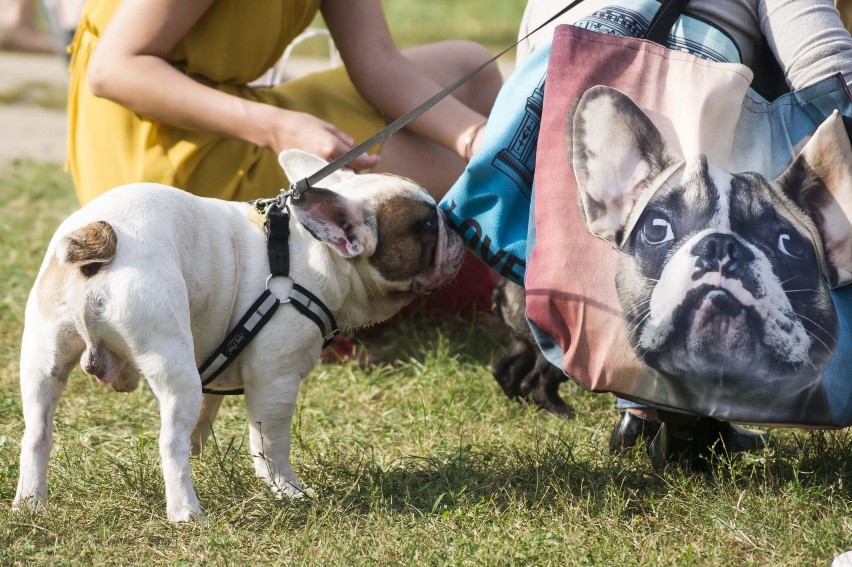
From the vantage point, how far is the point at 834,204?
8.00 feet

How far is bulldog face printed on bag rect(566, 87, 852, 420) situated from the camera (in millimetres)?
2350

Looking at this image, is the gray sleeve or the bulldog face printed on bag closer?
the bulldog face printed on bag

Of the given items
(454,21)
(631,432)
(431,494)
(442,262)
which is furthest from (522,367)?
(454,21)

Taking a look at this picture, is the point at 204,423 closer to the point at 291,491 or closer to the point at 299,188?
the point at 291,491

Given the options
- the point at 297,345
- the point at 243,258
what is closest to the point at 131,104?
the point at 243,258

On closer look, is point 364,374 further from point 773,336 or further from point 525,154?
point 773,336

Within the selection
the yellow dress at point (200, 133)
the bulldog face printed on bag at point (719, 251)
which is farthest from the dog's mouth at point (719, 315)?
the yellow dress at point (200, 133)

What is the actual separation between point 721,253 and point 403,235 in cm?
85

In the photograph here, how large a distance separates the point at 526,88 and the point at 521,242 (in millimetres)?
395

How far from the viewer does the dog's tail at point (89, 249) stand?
232 centimetres

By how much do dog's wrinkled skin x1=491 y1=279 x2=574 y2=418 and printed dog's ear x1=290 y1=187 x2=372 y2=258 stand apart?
2.41 ft

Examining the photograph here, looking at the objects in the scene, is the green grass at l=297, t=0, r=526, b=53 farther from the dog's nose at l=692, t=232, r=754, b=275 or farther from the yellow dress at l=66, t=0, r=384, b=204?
the dog's nose at l=692, t=232, r=754, b=275

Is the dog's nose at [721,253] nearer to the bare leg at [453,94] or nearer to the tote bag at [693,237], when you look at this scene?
the tote bag at [693,237]

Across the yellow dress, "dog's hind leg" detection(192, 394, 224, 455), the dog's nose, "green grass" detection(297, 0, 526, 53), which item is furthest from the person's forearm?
"green grass" detection(297, 0, 526, 53)
